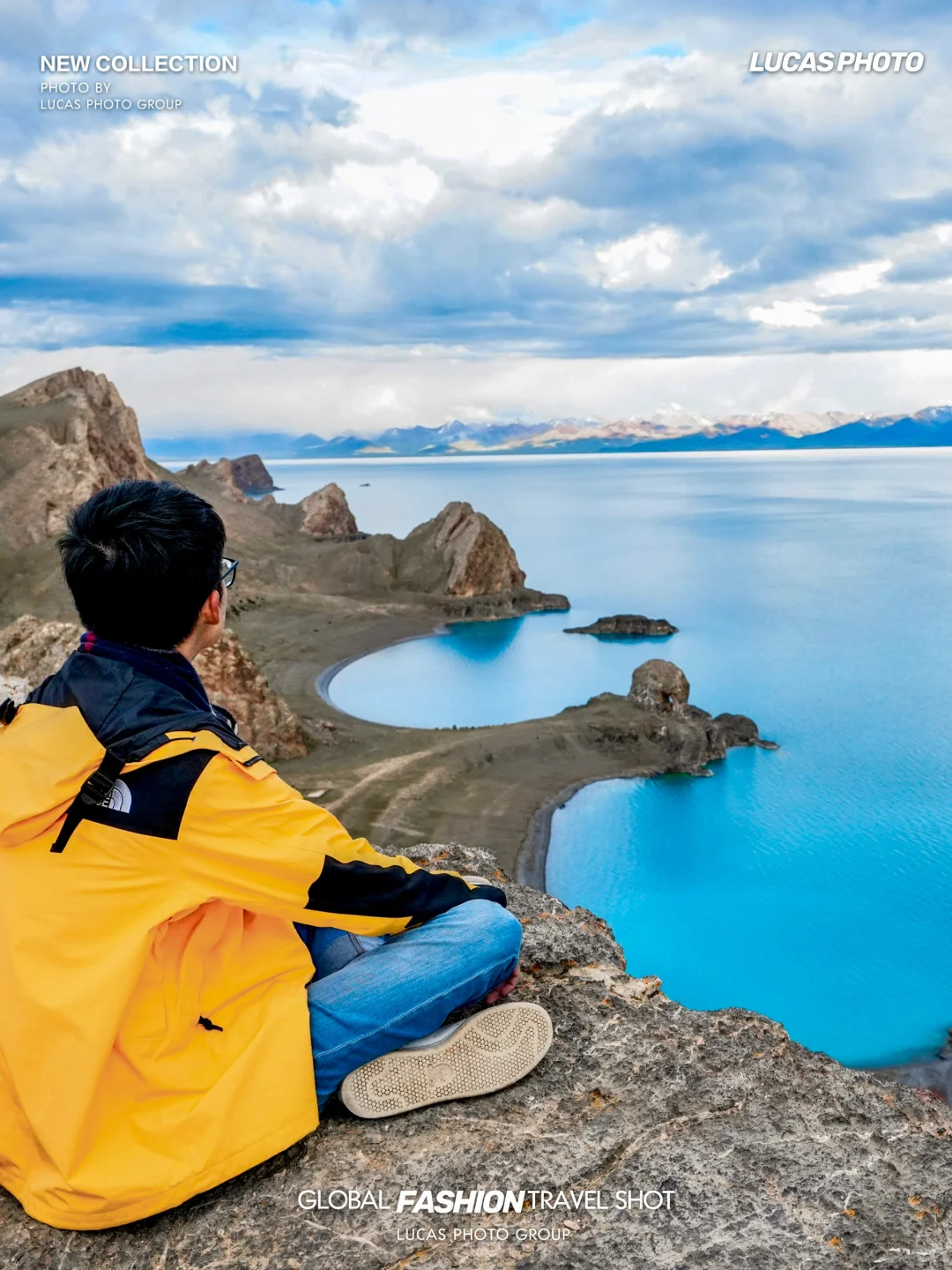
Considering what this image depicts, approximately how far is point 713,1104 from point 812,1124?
18.2 inches

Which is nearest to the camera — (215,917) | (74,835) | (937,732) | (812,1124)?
(74,835)

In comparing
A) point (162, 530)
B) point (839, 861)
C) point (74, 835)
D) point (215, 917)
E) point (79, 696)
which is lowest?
point (839, 861)

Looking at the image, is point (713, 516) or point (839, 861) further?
point (713, 516)

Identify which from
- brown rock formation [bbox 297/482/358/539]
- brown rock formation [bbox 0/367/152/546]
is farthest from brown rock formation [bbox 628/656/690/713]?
brown rock formation [bbox 297/482/358/539]

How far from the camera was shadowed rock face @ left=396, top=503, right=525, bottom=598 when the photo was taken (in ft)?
232

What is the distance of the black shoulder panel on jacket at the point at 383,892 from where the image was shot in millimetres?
3527

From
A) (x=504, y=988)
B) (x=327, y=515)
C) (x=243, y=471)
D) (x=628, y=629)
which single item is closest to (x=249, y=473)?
(x=243, y=471)

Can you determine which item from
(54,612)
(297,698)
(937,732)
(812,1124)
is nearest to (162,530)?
(812,1124)

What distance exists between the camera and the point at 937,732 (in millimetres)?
43062

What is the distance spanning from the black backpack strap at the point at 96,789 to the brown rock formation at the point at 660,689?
36.4 metres

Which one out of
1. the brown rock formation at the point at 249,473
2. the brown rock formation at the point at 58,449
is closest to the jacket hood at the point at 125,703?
the brown rock formation at the point at 58,449

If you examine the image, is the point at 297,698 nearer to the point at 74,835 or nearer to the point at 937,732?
the point at 937,732

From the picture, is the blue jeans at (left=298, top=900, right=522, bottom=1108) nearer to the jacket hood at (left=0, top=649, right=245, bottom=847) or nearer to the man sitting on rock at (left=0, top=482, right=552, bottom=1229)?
the man sitting on rock at (left=0, top=482, right=552, bottom=1229)

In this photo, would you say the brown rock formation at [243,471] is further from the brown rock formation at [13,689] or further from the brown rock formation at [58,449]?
the brown rock formation at [13,689]
